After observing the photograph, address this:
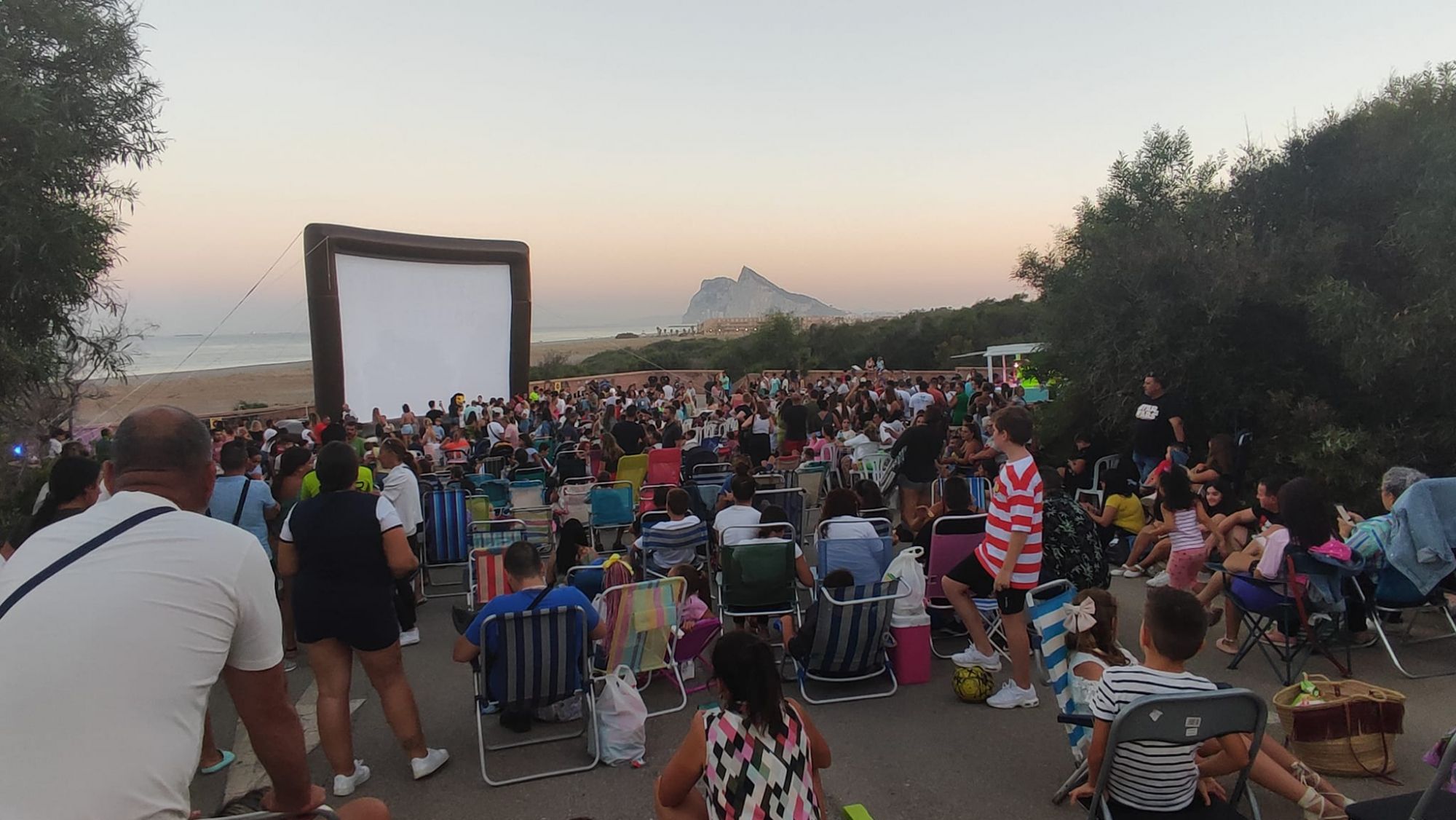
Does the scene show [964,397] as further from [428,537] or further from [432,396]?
[432,396]

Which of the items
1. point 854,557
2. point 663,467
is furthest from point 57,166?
point 854,557

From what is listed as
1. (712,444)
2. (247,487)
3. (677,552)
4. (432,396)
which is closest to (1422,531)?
(677,552)

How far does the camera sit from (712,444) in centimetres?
1301

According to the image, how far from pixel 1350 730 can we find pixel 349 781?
4440mm

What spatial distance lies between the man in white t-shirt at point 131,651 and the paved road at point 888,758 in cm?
222

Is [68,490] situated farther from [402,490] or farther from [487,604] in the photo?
[402,490]

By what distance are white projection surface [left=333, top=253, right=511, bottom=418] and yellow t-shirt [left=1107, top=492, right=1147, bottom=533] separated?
54.3 feet

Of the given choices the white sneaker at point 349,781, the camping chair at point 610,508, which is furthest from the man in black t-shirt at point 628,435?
the white sneaker at point 349,781

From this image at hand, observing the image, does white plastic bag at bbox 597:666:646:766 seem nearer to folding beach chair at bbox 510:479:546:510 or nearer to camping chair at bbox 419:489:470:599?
camping chair at bbox 419:489:470:599

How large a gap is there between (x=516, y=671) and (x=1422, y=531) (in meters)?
4.89

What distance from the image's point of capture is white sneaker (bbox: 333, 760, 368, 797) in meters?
3.92

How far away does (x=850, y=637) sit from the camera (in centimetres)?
464

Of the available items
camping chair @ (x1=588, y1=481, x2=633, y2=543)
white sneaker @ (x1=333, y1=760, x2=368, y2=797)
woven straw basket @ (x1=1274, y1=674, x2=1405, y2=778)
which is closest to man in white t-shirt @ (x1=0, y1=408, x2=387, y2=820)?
white sneaker @ (x1=333, y1=760, x2=368, y2=797)

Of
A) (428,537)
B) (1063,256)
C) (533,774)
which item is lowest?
(533,774)
